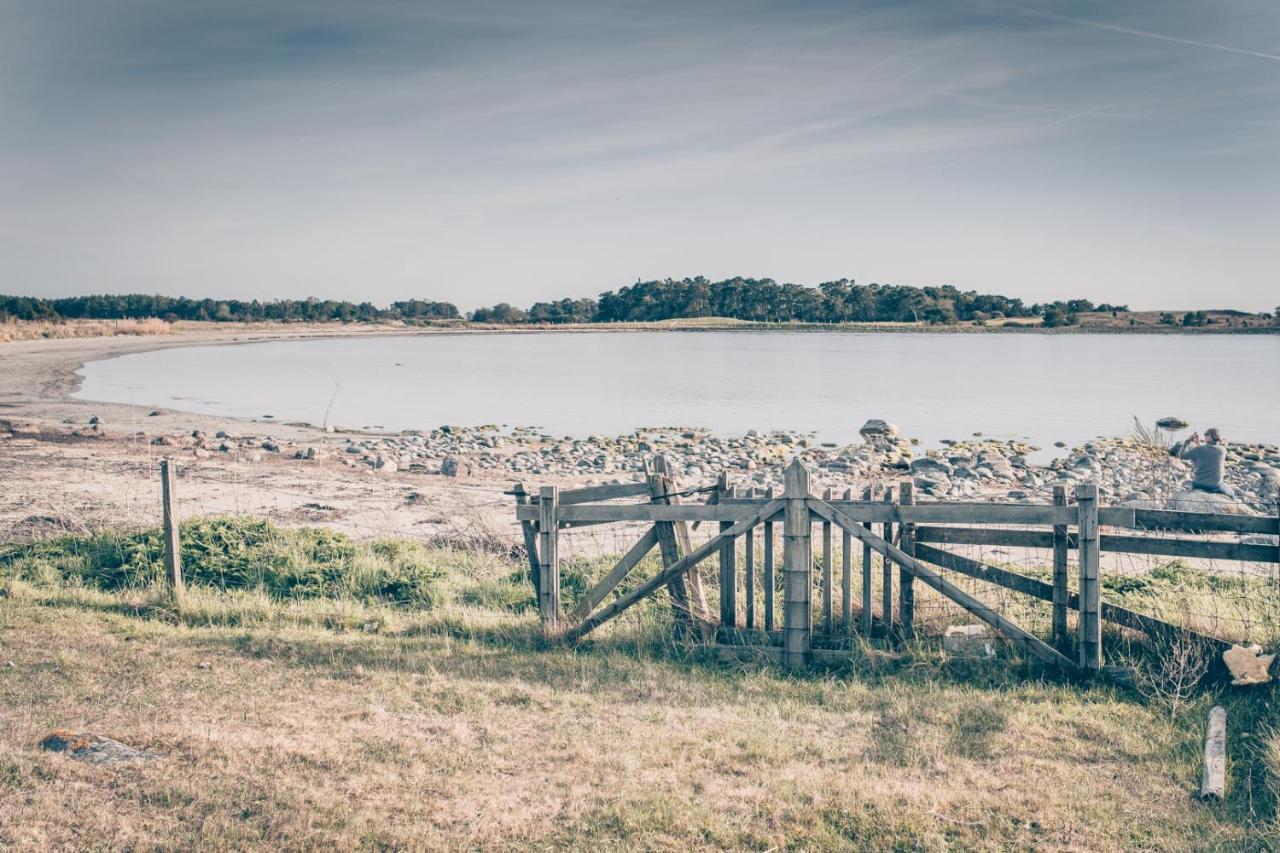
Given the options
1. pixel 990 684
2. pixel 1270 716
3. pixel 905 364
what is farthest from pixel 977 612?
pixel 905 364

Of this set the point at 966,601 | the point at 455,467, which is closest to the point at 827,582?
the point at 966,601

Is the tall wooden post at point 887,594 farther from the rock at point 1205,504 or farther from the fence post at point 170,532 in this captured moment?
the rock at point 1205,504

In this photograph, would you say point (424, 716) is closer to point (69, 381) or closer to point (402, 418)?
point (402, 418)

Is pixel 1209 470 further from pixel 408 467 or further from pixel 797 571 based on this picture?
pixel 408 467

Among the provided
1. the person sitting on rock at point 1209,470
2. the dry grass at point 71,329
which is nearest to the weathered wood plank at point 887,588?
the person sitting on rock at point 1209,470

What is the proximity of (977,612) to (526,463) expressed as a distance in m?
19.0

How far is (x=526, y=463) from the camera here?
86.8 ft

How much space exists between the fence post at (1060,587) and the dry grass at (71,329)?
80.7 metres

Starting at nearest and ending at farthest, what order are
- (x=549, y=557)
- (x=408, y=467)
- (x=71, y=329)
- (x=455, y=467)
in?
1. (x=549, y=557)
2. (x=455, y=467)
3. (x=408, y=467)
4. (x=71, y=329)

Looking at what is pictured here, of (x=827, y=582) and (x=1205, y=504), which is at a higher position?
(x=827, y=582)

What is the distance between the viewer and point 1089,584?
8.16m

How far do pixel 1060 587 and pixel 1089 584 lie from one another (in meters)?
0.43

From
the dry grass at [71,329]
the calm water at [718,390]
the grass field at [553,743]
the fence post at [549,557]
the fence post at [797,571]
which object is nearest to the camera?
the grass field at [553,743]

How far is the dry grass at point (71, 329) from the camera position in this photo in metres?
76.9
